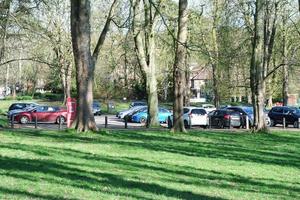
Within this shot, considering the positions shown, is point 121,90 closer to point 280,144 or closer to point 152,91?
point 152,91

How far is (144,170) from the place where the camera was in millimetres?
12062

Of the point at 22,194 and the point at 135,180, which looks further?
the point at 135,180

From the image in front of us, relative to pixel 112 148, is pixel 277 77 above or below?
above

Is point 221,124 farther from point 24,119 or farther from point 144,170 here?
point 144,170

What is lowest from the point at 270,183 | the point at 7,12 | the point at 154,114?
the point at 270,183

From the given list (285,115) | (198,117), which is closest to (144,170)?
(198,117)

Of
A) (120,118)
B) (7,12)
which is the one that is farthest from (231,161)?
(120,118)

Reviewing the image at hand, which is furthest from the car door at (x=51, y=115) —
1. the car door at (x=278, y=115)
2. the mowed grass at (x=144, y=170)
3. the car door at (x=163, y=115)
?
the mowed grass at (x=144, y=170)

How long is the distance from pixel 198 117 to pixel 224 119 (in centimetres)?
182

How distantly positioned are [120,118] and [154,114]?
60.9 feet

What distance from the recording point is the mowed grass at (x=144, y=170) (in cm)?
885

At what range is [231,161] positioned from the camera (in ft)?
50.7

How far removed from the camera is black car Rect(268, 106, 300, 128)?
41.4m

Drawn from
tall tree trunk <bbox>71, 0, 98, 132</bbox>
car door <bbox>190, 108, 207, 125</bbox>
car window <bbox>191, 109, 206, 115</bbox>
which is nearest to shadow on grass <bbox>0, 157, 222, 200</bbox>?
tall tree trunk <bbox>71, 0, 98, 132</bbox>
